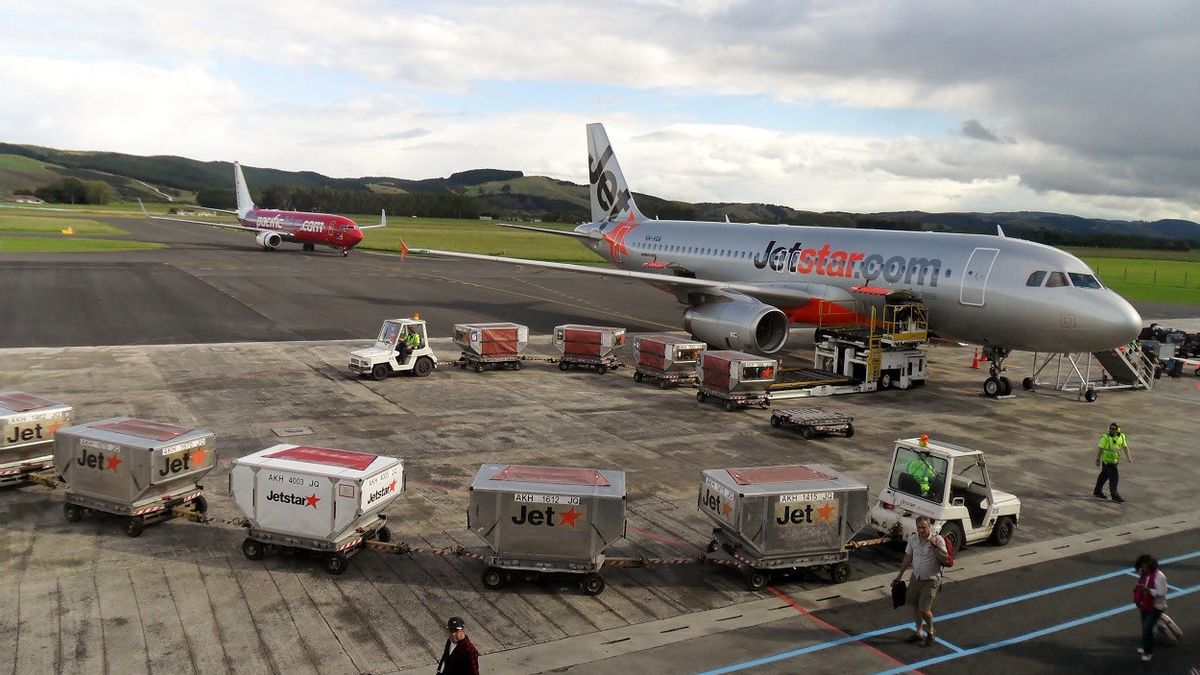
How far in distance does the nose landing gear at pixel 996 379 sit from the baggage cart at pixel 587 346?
561 inches

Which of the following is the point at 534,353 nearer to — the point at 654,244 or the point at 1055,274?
the point at 654,244

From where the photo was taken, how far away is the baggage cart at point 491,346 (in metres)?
32.6

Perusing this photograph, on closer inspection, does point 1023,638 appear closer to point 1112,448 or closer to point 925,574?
point 925,574

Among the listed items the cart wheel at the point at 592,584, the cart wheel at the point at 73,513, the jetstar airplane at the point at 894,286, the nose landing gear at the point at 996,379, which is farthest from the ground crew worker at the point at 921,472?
the nose landing gear at the point at 996,379

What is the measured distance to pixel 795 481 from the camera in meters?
14.6

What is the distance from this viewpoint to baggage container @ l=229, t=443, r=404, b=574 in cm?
1385

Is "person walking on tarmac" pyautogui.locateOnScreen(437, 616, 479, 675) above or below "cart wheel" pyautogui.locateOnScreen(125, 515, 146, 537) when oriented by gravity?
above

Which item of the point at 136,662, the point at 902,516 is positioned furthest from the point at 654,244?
the point at 136,662

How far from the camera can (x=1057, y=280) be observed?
28047 mm

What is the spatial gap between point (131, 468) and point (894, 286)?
26.3 meters

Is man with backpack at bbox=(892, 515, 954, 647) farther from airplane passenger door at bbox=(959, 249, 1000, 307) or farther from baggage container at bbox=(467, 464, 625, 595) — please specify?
airplane passenger door at bbox=(959, 249, 1000, 307)

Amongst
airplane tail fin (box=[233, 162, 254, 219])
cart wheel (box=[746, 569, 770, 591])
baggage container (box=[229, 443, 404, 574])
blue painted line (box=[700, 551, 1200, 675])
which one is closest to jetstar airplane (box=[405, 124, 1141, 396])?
blue painted line (box=[700, 551, 1200, 675])

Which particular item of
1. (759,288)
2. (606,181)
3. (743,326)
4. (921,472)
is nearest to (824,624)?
(921,472)

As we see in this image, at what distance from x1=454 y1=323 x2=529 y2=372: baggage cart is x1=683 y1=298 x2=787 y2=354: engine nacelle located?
7.42 metres
